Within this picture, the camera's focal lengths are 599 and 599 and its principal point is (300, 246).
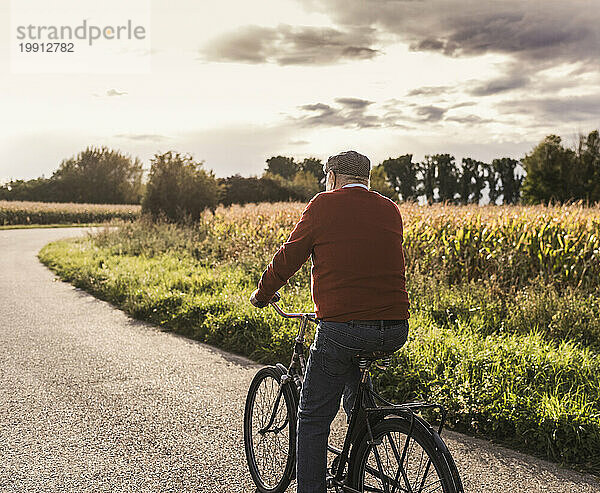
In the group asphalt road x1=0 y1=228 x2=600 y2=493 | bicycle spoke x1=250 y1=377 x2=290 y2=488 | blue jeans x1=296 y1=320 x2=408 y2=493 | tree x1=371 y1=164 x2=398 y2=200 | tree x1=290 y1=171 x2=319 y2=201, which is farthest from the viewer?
tree x1=290 y1=171 x2=319 y2=201

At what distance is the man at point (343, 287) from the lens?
2.92 m

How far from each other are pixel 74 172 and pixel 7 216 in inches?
1276

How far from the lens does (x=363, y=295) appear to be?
291cm

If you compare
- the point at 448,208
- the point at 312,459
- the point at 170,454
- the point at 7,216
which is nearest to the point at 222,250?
the point at 448,208

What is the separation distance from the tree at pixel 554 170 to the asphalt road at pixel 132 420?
108 feet

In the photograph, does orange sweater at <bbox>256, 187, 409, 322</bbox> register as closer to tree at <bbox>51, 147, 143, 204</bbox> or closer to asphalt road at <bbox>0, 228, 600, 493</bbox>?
asphalt road at <bbox>0, 228, 600, 493</bbox>

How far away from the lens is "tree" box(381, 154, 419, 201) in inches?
1463

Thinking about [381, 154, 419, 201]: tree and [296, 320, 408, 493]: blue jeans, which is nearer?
[296, 320, 408, 493]: blue jeans

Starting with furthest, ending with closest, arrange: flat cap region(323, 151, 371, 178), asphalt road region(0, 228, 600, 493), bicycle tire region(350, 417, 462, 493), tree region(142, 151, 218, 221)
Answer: tree region(142, 151, 218, 221), asphalt road region(0, 228, 600, 493), flat cap region(323, 151, 371, 178), bicycle tire region(350, 417, 462, 493)

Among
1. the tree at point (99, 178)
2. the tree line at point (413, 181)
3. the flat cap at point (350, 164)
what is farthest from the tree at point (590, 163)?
the tree at point (99, 178)

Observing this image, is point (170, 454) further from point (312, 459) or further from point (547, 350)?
point (547, 350)

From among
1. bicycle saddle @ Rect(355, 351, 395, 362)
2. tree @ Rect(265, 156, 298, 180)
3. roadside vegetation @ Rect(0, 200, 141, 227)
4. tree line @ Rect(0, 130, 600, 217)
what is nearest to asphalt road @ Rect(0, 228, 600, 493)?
bicycle saddle @ Rect(355, 351, 395, 362)

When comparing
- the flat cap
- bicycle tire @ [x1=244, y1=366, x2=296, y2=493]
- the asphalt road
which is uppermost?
the flat cap

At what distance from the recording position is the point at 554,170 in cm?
3641
